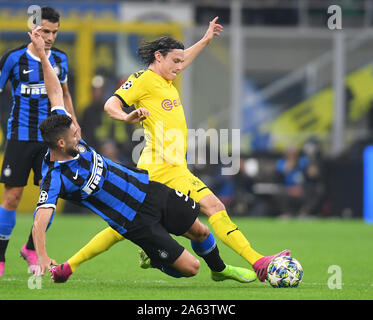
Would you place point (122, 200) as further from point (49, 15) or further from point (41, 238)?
point (49, 15)

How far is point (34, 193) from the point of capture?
18031 mm

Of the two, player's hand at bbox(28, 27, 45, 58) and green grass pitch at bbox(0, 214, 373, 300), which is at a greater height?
player's hand at bbox(28, 27, 45, 58)

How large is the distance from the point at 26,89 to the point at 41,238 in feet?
7.49

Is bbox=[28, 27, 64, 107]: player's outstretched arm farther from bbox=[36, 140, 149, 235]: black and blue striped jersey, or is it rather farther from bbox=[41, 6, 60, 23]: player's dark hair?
bbox=[36, 140, 149, 235]: black and blue striped jersey

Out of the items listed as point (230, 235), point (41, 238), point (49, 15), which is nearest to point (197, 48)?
point (49, 15)

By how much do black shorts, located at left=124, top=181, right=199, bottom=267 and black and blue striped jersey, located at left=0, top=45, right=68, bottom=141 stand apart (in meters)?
1.61

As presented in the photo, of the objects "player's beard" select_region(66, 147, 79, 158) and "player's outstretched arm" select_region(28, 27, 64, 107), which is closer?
"player's beard" select_region(66, 147, 79, 158)

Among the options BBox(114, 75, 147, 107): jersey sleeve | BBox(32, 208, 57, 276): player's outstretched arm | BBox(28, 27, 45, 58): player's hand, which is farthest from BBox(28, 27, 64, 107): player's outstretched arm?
BBox(32, 208, 57, 276): player's outstretched arm

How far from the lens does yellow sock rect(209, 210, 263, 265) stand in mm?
→ 7282

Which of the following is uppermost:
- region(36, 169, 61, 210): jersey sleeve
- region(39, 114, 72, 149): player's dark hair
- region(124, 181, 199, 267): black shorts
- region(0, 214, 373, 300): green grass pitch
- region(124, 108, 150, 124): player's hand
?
region(124, 108, 150, 124): player's hand
